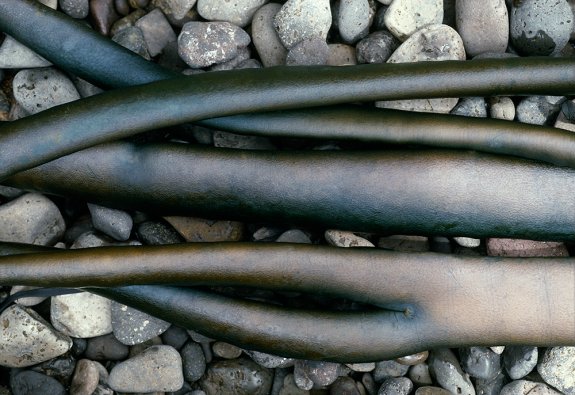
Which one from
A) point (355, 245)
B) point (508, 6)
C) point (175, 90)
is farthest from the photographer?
point (508, 6)

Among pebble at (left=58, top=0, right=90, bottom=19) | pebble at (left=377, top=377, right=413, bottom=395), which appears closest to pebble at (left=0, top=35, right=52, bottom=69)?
pebble at (left=58, top=0, right=90, bottom=19)

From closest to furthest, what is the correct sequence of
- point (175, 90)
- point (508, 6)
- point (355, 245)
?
1. point (175, 90)
2. point (355, 245)
3. point (508, 6)

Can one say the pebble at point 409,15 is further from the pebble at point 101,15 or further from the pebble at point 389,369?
the pebble at point 389,369

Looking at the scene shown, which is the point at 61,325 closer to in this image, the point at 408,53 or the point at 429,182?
the point at 429,182

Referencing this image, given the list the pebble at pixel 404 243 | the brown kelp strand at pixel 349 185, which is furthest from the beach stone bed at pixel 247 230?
the brown kelp strand at pixel 349 185

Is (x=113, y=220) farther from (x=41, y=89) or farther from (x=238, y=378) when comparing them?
(x=238, y=378)

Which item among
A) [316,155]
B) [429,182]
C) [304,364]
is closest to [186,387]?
[304,364]
